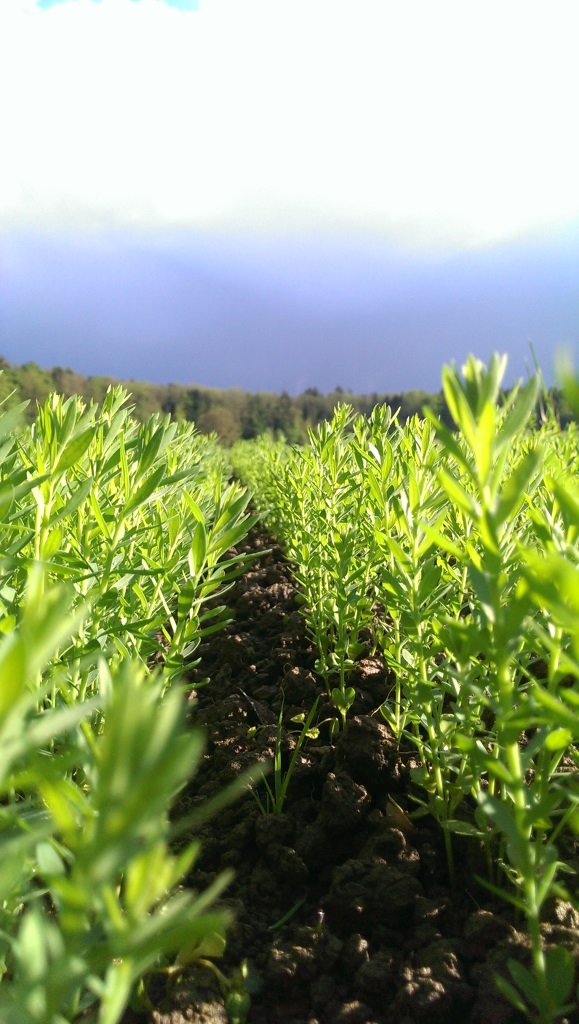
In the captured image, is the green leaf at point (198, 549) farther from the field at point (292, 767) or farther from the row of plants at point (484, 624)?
the row of plants at point (484, 624)

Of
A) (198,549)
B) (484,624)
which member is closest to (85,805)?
(484,624)

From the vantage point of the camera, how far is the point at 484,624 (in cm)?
94

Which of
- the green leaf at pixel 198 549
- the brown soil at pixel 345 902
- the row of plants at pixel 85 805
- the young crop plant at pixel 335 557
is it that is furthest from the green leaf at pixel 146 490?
the young crop plant at pixel 335 557

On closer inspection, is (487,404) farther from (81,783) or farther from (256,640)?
(256,640)

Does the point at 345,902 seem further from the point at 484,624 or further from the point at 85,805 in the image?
the point at 85,805

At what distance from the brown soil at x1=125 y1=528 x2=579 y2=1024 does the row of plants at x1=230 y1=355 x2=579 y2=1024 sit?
61 millimetres

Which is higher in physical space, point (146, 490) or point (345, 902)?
point (146, 490)

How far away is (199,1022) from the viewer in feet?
3.81

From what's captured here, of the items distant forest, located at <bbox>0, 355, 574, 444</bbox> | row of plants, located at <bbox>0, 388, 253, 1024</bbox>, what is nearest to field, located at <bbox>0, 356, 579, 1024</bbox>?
row of plants, located at <bbox>0, 388, 253, 1024</bbox>

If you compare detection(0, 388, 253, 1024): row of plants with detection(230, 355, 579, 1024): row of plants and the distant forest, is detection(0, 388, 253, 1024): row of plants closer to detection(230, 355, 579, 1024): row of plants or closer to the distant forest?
detection(230, 355, 579, 1024): row of plants

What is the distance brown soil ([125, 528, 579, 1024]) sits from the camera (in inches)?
46.8

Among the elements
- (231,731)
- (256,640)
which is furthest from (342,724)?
(256,640)

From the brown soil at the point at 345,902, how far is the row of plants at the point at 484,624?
61 mm

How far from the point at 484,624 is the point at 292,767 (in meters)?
Result: 1.08
